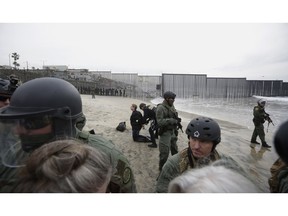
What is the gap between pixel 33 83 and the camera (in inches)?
49.9

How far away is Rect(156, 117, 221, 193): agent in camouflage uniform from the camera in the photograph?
1.63m

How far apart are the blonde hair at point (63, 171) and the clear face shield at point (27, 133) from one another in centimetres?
42

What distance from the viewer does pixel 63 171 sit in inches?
27.3

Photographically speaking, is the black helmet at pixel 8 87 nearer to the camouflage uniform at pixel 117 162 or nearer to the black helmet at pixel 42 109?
the black helmet at pixel 42 109

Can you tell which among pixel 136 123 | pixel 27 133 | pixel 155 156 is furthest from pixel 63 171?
pixel 136 123

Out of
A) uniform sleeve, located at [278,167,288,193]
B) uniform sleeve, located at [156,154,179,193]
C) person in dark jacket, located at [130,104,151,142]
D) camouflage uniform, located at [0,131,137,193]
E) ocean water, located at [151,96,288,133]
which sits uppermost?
camouflage uniform, located at [0,131,137,193]

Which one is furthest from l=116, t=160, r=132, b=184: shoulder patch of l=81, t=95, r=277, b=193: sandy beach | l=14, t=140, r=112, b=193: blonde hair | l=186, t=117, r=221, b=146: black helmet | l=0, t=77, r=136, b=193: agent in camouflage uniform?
l=81, t=95, r=277, b=193: sandy beach

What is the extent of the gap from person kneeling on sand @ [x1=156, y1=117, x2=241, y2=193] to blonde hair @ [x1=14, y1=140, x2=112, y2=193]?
3.18ft

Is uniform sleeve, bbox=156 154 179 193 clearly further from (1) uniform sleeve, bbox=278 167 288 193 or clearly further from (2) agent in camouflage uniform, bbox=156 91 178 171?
(2) agent in camouflage uniform, bbox=156 91 178 171

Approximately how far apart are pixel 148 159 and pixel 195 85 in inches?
1387

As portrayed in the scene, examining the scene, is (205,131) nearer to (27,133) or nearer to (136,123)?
(27,133)

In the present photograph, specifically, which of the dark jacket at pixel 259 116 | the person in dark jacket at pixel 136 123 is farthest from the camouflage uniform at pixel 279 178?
the dark jacket at pixel 259 116

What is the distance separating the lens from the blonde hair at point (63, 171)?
685 mm

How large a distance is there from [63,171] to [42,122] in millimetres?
589
